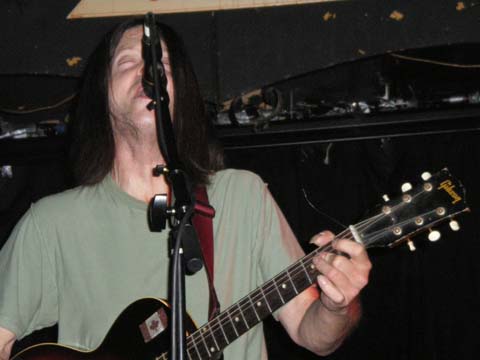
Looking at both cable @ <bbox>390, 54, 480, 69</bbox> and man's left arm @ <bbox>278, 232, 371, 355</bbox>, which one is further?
cable @ <bbox>390, 54, 480, 69</bbox>

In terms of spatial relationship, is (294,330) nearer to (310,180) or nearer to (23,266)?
(23,266)

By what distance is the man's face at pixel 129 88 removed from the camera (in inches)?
86.3

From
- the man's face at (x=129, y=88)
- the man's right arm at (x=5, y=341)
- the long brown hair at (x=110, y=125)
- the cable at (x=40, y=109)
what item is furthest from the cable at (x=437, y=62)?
the man's right arm at (x=5, y=341)

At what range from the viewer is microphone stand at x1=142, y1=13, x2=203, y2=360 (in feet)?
4.51

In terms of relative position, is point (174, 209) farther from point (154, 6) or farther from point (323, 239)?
point (154, 6)

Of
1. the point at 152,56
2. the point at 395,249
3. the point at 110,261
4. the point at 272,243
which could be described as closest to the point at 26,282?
the point at 110,261

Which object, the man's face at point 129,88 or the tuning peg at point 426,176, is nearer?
the tuning peg at point 426,176

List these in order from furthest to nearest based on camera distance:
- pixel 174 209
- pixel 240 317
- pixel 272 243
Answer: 1. pixel 272 243
2. pixel 240 317
3. pixel 174 209

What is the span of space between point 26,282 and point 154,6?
5.32 ft

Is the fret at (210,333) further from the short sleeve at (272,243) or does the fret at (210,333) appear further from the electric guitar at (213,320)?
the short sleeve at (272,243)

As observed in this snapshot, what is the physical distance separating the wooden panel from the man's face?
669 mm

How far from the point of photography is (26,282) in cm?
222

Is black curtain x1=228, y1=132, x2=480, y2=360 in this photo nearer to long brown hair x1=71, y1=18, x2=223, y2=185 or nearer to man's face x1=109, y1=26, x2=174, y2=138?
long brown hair x1=71, y1=18, x2=223, y2=185

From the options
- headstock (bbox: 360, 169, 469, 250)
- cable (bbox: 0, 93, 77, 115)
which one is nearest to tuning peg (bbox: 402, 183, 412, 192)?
headstock (bbox: 360, 169, 469, 250)
